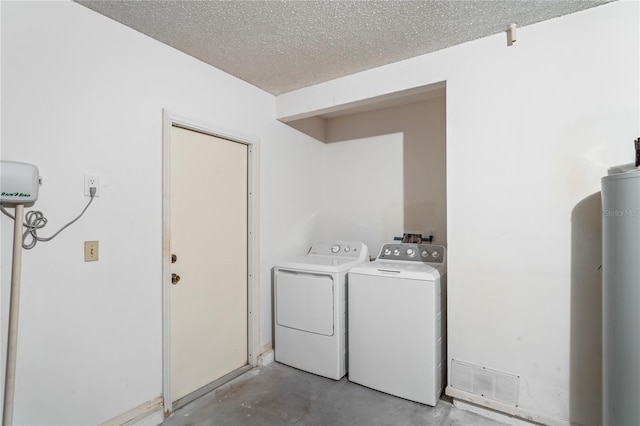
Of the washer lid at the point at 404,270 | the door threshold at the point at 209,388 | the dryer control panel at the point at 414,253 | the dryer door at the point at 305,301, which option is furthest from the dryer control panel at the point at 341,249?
the door threshold at the point at 209,388

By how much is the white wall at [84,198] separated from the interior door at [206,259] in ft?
0.60

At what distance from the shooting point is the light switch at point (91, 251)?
5.53 feet

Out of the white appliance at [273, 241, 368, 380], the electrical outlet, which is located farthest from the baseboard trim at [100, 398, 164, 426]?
the electrical outlet

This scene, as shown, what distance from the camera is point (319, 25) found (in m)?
1.88

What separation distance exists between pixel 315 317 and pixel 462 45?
2.28 metres

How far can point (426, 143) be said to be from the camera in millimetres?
3117

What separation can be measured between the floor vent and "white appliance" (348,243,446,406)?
0.44 feet

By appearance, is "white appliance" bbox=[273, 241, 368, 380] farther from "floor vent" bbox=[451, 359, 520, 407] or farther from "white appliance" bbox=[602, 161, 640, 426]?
"white appliance" bbox=[602, 161, 640, 426]

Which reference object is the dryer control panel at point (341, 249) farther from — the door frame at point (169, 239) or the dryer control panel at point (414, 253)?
the door frame at point (169, 239)

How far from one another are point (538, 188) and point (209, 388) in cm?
266

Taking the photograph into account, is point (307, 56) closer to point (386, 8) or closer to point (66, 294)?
point (386, 8)

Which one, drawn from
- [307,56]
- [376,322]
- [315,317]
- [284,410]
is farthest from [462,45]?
[284,410]

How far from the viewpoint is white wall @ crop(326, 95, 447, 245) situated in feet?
9.95

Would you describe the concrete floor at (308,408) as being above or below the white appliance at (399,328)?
below
